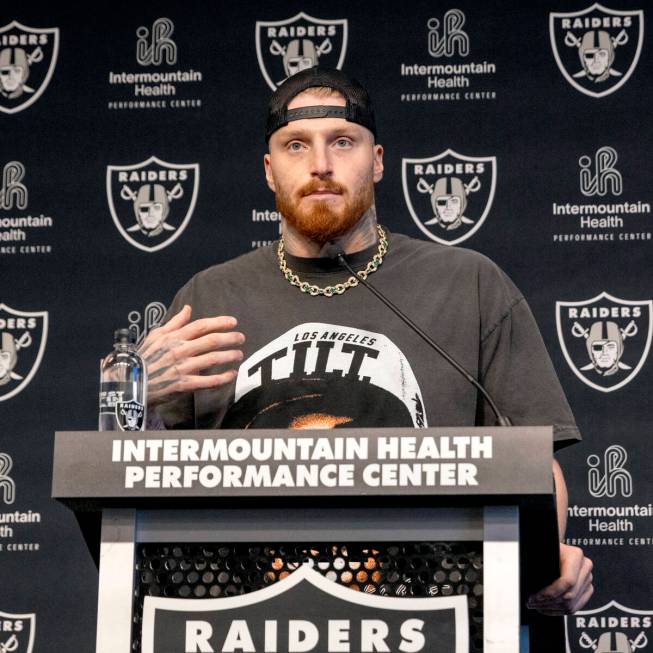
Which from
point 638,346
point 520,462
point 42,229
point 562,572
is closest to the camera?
point 520,462

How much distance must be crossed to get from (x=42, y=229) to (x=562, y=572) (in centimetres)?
215

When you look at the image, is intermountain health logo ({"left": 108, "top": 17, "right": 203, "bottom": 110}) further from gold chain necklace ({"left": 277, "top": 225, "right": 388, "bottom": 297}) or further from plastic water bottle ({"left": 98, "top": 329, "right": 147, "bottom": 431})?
plastic water bottle ({"left": 98, "top": 329, "right": 147, "bottom": 431})

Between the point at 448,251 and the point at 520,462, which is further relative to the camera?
the point at 448,251

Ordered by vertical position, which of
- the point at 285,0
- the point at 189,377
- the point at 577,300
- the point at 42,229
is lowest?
the point at 189,377

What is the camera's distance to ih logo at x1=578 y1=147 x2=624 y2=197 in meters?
3.30

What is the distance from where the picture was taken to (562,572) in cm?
174

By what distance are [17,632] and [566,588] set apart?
189 cm

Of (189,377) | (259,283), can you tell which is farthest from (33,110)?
(189,377)

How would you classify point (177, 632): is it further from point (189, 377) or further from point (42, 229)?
point (42, 229)

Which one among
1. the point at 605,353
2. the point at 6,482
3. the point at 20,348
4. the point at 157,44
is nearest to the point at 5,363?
the point at 20,348

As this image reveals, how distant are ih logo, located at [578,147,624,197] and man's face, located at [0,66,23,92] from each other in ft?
5.13

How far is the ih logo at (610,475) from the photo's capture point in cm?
311

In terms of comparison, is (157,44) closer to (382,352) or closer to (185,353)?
(382,352)

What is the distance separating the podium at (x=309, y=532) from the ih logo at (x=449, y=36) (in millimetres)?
2220
